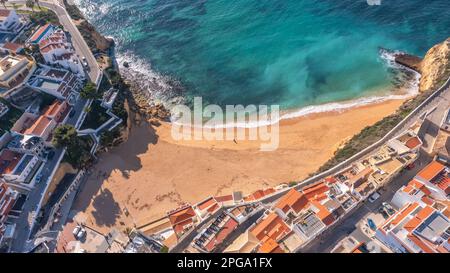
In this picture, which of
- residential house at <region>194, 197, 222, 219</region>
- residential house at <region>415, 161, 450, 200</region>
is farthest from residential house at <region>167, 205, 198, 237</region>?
residential house at <region>415, 161, 450, 200</region>

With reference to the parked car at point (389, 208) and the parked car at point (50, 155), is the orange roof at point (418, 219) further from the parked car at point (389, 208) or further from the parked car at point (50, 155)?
the parked car at point (50, 155)

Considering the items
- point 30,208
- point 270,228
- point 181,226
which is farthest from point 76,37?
point 270,228

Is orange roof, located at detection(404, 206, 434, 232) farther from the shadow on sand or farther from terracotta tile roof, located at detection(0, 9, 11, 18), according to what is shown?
terracotta tile roof, located at detection(0, 9, 11, 18)

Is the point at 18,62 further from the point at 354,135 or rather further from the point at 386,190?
the point at 386,190

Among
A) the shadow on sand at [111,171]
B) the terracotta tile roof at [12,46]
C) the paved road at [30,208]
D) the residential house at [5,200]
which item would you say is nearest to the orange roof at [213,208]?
the shadow on sand at [111,171]
